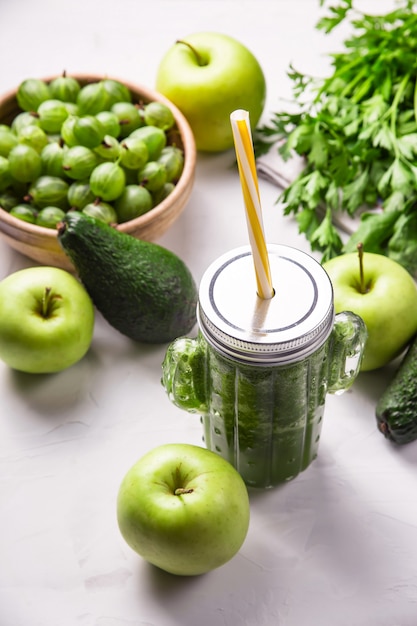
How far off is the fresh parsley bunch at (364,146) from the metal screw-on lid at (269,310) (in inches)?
10.5

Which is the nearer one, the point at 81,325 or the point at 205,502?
the point at 205,502

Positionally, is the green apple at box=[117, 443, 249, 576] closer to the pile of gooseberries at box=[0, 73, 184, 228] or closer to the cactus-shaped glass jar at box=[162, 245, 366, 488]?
the cactus-shaped glass jar at box=[162, 245, 366, 488]

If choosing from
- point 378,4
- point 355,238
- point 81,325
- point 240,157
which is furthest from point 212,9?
point 240,157

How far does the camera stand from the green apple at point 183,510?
0.69 meters

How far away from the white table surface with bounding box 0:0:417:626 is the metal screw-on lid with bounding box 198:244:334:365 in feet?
0.70

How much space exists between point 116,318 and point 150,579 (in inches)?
10.9

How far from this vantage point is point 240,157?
1.97 feet

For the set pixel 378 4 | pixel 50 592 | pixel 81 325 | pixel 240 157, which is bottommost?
pixel 50 592

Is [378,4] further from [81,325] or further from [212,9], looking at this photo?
[81,325]

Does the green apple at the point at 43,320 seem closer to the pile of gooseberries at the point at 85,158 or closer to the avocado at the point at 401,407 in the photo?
the pile of gooseberries at the point at 85,158

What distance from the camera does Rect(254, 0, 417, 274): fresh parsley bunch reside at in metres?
0.96

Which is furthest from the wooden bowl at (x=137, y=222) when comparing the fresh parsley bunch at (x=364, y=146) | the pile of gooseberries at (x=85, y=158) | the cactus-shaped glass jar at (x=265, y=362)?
the cactus-shaped glass jar at (x=265, y=362)

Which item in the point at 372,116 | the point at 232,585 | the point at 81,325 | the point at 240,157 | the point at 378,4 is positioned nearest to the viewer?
the point at 240,157

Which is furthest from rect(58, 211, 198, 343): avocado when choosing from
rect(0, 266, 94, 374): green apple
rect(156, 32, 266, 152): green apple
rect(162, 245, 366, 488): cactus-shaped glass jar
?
rect(156, 32, 266, 152): green apple
